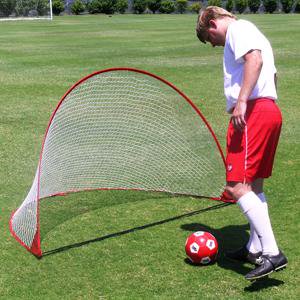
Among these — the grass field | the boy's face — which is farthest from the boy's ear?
the grass field

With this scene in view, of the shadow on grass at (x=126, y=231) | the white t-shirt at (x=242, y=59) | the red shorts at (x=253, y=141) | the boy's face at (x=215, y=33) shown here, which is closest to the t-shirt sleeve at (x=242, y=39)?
the white t-shirt at (x=242, y=59)

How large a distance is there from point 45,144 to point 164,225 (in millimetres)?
1421

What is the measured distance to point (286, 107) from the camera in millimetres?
11602

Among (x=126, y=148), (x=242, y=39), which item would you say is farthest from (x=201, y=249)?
(x=126, y=148)

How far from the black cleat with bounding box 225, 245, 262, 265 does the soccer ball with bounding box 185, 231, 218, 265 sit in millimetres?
151

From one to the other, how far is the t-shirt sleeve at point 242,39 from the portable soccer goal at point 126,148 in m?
1.91

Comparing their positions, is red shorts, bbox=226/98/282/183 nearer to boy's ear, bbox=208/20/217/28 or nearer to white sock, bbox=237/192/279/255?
white sock, bbox=237/192/279/255

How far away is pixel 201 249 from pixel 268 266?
0.61m

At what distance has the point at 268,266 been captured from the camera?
468 cm

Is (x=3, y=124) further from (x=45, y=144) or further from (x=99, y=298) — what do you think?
(x=99, y=298)

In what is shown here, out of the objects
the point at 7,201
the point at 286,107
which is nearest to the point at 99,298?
the point at 7,201

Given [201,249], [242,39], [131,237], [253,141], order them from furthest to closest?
[131,237] → [201,249] → [253,141] → [242,39]

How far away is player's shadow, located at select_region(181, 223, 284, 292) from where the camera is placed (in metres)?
4.82

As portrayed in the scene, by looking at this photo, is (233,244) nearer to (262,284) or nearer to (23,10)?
(262,284)
